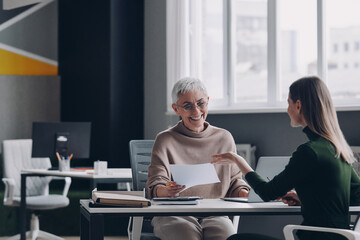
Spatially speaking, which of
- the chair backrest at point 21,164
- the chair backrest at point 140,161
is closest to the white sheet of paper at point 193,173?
the chair backrest at point 140,161

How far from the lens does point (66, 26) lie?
658cm

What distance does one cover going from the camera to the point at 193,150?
300cm

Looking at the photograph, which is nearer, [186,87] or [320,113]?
[320,113]

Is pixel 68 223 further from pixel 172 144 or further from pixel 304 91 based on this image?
pixel 304 91

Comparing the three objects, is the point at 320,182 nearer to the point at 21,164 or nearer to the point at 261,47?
the point at 261,47

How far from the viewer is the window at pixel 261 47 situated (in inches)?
202

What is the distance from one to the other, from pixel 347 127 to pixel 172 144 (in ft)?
7.88

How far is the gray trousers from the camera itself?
2.64m

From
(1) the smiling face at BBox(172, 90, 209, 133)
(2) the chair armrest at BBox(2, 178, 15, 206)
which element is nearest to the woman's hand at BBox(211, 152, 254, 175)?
(1) the smiling face at BBox(172, 90, 209, 133)

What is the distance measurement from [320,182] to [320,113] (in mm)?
273

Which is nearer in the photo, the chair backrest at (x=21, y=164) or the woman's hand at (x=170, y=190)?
the woman's hand at (x=170, y=190)

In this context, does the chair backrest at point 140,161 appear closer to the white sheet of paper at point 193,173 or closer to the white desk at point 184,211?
the white sheet of paper at point 193,173

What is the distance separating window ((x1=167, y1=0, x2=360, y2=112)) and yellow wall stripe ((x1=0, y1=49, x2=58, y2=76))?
70.6 inches

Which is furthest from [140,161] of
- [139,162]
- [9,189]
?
[9,189]
